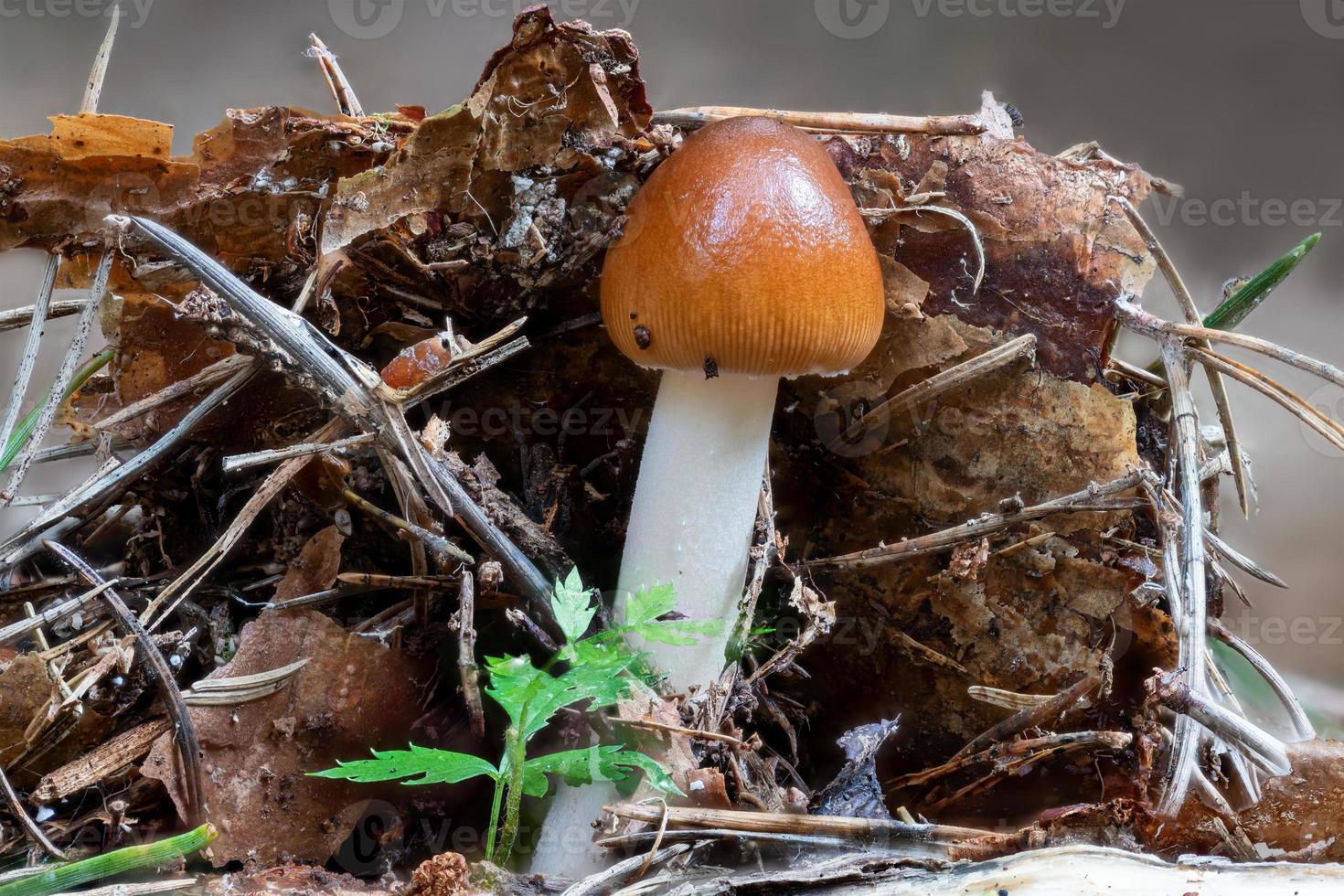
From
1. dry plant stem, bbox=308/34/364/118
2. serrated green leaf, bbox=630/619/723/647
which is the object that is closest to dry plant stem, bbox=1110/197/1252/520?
serrated green leaf, bbox=630/619/723/647

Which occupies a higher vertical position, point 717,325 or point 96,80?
point 96,80

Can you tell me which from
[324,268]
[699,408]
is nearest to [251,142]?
[324,268]

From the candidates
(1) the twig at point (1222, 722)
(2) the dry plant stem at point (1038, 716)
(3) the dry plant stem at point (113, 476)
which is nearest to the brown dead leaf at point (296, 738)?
(3) the dry plant stem at point (113, 476)

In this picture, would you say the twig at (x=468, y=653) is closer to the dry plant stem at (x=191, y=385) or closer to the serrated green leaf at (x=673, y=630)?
the serrated green leaf at (x=673, y=630)

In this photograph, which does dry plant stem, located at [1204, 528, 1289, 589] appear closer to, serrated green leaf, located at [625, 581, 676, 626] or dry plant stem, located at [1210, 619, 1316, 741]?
dry plant stem, located at [1210, 619, 1316, 741]

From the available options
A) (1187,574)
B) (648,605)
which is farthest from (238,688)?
(1187,574)

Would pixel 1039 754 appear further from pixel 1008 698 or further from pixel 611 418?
pixel 611 418
